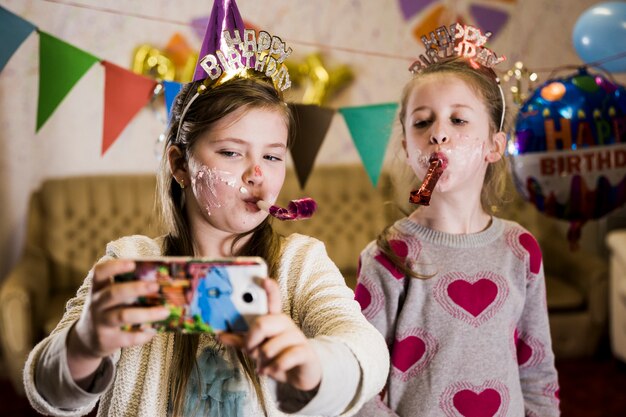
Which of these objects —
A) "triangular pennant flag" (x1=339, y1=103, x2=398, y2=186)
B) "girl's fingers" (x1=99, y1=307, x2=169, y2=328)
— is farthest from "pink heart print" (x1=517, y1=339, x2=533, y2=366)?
"girl's fingers" (x1=99, y1=307, x2=169, y2=328)

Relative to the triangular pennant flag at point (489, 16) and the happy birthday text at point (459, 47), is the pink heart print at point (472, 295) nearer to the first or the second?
the happy birthday text at point (459, 47)

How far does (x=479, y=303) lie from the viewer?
115cm

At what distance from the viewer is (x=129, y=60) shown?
10.3ft

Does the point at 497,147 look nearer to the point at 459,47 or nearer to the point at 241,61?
the point at 459,47

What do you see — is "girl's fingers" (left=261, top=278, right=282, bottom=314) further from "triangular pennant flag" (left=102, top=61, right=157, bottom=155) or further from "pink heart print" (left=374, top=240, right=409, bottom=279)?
"triangular pennant flag" (left=102, top=61, right=157, bottom=155)

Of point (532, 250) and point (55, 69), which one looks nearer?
point (532, 250)

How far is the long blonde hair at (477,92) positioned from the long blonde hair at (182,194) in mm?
248

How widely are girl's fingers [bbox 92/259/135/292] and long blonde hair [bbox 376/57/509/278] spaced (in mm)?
559

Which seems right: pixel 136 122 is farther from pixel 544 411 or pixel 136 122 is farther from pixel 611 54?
pixel 544 411

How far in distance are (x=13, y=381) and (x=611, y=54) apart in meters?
2.58

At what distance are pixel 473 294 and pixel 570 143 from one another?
540 millimetres

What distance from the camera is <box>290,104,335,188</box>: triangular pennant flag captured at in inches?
53.7

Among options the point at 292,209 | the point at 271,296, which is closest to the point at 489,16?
the point at 292,209

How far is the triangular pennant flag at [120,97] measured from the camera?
1550 millimetres
